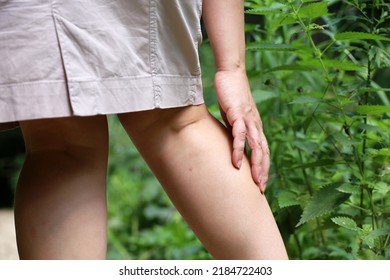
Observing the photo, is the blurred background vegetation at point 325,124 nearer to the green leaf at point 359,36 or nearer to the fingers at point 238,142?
the green leaf at point 359,36

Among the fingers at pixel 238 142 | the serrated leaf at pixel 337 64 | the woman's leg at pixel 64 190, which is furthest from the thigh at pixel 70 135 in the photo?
the serrated leaf at pixel 337 64

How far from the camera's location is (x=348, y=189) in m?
1.56

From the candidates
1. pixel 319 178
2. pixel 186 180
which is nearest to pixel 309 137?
pixel 319 178

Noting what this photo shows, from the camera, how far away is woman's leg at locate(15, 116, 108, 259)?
52.0 inches

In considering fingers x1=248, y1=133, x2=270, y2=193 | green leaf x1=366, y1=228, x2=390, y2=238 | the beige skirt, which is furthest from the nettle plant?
the beige skirt

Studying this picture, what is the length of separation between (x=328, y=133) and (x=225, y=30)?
1.60 feet

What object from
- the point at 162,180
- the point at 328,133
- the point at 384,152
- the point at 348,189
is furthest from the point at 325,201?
the point at 162,180

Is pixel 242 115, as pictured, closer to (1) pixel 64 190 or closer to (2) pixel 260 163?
→ (2) pixel 260 163

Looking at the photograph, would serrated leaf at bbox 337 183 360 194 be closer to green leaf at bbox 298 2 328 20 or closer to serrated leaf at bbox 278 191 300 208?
serrated leaf at bbox 278 191 300 208

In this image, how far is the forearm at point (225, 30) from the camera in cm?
145

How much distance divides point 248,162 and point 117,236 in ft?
7.19

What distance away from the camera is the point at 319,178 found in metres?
1.97

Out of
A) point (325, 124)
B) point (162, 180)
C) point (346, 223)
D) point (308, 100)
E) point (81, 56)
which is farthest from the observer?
point (325, 124)

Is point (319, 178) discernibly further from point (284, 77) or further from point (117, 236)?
point (117, 236)
